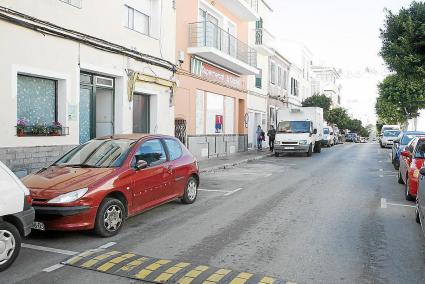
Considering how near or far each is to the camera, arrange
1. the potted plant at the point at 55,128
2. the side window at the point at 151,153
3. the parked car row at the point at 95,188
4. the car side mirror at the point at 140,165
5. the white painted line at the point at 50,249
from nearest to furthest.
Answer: the parked car row at the point at 95,188 → the white painted line at the point at 50,249 → the car side mirror at the point at 140,165 → the side window at the point at 151,153 → the potted plant at the point at 55,128

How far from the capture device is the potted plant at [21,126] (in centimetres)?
987

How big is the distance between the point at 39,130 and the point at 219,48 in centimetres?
1164

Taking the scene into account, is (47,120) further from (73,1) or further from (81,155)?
(81,155)

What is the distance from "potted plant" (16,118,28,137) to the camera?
9.87 meters

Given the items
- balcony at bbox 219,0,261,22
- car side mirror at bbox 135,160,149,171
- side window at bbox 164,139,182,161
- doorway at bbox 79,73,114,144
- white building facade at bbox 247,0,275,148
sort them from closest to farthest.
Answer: car side mirror at bbox 135,160,149,171
side window at bbox 164,139,182,161
doorway at bbox 79,73,114,144
balcony at bbox 219,0,261,22
white building facade at bbox 247,0,275,148

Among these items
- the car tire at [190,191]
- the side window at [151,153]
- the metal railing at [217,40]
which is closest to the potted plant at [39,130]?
the side window at [151,153]

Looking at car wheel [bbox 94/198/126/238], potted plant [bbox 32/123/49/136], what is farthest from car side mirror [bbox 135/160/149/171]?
potted plant [bbox 32/123/49/136]

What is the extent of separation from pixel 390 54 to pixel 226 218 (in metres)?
9.43

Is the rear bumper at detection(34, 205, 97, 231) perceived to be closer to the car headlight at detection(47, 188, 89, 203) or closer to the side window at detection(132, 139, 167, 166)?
the car headlight at detection(47, 188, 89, 203)

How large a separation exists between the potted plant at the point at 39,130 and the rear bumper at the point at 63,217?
16.5 feet

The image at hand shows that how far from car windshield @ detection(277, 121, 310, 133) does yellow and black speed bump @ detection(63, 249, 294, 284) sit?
19.4 metres

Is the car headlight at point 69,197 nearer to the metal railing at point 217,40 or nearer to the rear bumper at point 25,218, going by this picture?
the rear bumper at point 25,218

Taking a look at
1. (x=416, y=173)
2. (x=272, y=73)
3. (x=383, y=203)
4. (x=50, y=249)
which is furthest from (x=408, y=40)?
(x=272, y=73)

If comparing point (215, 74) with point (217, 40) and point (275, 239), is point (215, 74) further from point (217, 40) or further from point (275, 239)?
point (275, 239)
